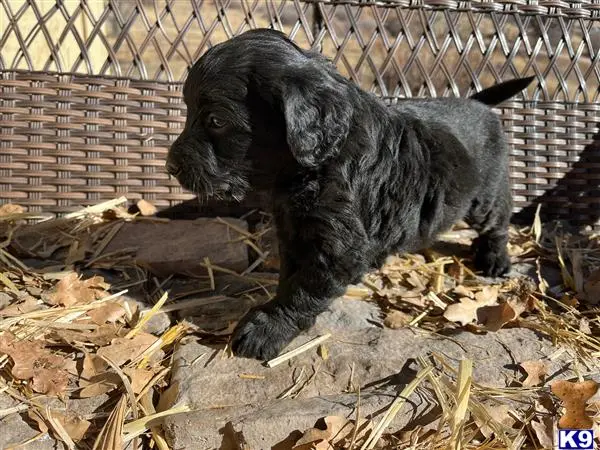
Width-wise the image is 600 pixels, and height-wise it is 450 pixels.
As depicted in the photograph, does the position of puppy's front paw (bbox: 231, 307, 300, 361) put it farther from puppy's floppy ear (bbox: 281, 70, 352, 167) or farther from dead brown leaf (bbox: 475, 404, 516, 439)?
dead brown leaf (bbox: 475, 404, 516, 439)

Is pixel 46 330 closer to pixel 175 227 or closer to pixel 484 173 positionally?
pixel 175 227

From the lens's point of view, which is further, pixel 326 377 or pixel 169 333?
pixel 169 333

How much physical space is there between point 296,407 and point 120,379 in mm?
671

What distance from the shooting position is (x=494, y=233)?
316cm

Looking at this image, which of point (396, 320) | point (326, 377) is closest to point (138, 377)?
point (326, 377)

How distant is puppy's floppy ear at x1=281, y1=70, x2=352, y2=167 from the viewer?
1982 mm

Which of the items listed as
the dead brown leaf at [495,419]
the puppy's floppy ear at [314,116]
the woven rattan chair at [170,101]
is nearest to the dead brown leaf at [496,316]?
the dead brown leaf at [495,419]

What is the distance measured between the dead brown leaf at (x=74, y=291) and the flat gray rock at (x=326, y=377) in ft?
1.99

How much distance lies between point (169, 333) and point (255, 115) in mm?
1006

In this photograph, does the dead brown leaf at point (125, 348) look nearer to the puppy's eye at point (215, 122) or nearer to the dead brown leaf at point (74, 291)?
the dead brown leaf at point (74, 291)

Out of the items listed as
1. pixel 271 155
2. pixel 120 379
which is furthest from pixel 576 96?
pixel 120 379

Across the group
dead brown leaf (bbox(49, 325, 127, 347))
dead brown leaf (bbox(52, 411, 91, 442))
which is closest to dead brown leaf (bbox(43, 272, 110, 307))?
dead brown leaf (bbox(49, 325, 127, 347))

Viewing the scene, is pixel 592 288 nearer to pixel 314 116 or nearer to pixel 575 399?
pixel 575 399

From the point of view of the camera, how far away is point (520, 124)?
3.63 meters
